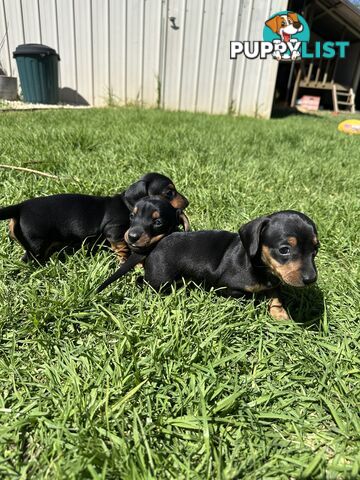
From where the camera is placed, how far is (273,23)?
10688mm

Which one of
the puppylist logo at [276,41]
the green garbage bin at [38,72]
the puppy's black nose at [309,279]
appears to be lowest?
the green garbage bin at [38,72]

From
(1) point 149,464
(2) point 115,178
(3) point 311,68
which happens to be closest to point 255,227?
(1) point 149,464

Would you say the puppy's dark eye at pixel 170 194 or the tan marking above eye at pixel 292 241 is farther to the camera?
the puppy's dark eye at pixel 170 194

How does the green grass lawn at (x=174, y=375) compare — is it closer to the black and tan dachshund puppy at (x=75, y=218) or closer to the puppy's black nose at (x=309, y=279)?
the black and tan dachshund puppy at (x=75, y=218)

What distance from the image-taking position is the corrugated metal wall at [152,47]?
33.4 ft

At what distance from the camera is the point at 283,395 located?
1.83 metres

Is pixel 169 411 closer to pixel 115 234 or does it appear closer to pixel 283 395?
pixel 283 395

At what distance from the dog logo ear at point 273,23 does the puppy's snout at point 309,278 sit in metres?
11.0

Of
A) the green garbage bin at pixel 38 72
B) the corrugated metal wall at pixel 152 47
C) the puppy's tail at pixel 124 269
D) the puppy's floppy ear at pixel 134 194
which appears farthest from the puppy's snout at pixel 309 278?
the corrugated metal wall at pixel 152 47

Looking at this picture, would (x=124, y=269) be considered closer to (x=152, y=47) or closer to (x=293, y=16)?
(x=152, y=47)

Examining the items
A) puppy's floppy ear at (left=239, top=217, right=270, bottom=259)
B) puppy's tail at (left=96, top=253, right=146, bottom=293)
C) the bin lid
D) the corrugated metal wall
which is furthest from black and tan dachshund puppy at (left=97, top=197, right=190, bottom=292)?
the corrugated metal wall

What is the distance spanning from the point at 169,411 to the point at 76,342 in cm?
70

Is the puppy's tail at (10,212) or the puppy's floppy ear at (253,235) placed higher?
the puppy's floppy ear at (253,235)

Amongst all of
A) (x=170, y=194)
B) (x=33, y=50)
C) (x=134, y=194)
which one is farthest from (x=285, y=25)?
(x=134, y=194)
